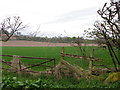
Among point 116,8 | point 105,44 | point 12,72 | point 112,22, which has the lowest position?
point 12,72

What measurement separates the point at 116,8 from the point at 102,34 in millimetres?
1089

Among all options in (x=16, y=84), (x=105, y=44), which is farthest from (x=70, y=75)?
(x=16, y=84)

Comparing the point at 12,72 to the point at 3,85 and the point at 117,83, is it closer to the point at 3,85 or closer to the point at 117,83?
the point at 3,85

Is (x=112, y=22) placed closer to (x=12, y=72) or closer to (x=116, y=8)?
(x=116, y=8)

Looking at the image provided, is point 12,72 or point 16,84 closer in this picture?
point 16,84

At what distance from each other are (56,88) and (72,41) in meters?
3.94

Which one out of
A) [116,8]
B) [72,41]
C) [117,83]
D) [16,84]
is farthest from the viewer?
[72,41]

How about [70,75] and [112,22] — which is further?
[70,75]

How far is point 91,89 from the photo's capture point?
5.81 metres

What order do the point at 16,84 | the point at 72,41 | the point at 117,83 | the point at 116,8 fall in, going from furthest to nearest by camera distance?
1. the point at 72,41
2. the point at 116,8
3. the point at 117,83
4. the point at 16,84

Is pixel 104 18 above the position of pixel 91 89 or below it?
above

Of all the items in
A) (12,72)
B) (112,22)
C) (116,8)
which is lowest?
(12,72)

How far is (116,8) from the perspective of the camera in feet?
22.1

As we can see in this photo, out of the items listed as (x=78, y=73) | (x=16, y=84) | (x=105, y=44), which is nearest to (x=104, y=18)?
(x=105, y=44)
